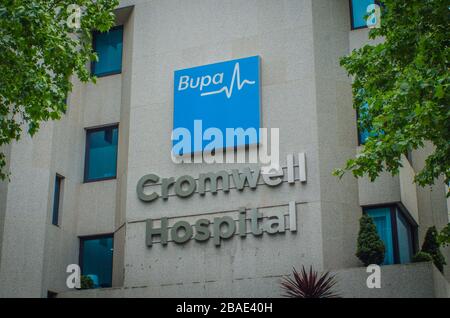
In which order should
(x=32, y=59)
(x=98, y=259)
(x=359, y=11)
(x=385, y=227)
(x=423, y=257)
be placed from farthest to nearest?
(x=98, y=259)
(x=359, y=11)
(x=385, y=227)
(x=423, y=257)
(x=32, y=59)

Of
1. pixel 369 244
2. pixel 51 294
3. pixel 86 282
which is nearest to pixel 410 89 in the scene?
pixel 369 244

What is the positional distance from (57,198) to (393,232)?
9.76m

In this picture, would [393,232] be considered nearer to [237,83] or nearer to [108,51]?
[237,83]

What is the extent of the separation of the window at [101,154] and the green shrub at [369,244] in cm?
820

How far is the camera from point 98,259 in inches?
1043

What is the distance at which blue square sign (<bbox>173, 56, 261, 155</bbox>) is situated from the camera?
24.9m

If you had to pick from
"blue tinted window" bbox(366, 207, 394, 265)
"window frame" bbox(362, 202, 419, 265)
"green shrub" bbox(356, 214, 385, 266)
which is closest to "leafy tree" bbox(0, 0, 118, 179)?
"green shrub" bbox(356, 214, 385, 266)

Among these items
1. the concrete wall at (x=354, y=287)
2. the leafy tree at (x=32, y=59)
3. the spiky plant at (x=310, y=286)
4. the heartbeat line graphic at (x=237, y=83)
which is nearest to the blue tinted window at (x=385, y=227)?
the concrete wall at (x=354, y=287)

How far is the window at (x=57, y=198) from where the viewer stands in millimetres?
26266

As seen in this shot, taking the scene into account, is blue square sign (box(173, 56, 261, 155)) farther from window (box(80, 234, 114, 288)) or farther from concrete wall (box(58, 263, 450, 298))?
concrete wall (box(58, 263, 450, 298))

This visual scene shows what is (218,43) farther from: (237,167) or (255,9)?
(237,167)

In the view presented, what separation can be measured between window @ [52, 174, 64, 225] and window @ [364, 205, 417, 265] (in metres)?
8.90
